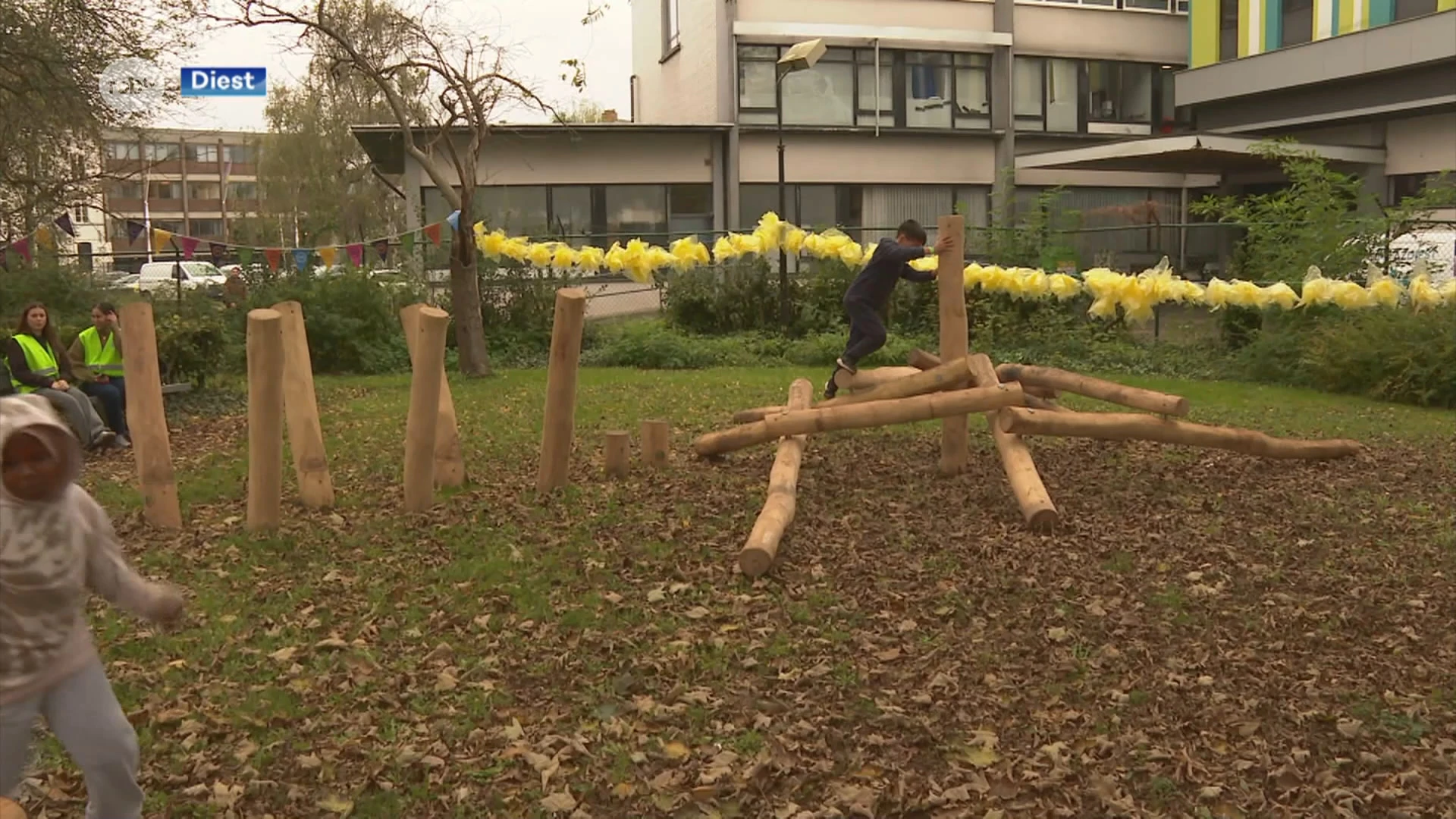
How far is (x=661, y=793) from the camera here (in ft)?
13.9

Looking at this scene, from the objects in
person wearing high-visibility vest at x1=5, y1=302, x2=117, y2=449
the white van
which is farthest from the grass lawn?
the white van

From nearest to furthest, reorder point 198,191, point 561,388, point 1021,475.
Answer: point 1021,475
point 561,388
point 198,191

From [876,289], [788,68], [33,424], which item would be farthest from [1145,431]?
[788,68]

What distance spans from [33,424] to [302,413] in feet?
16.4

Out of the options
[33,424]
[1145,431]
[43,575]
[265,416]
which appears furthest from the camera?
[1145,431]

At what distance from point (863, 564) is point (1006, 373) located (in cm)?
296

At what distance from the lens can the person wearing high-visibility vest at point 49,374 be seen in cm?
1073

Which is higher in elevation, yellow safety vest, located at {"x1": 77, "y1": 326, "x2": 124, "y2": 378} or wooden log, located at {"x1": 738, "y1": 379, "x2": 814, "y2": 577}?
yellow safety vest, located at {"x1": 77, "y1": 326, "x2": 124, "y2": 378}

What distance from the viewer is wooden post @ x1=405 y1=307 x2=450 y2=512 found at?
7656 mm

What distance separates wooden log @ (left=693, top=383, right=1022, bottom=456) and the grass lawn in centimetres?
45

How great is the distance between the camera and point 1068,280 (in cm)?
1555

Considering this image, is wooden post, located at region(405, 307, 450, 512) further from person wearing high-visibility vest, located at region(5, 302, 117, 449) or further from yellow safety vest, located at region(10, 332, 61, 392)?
yellow safety vest, located at region(10, 332, 61, 392)

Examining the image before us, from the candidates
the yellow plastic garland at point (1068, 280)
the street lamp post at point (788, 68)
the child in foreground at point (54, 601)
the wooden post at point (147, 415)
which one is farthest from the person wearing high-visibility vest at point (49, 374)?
the street lamp post at point (788, 68)

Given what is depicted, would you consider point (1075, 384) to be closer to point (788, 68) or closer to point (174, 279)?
point (788, 68)
